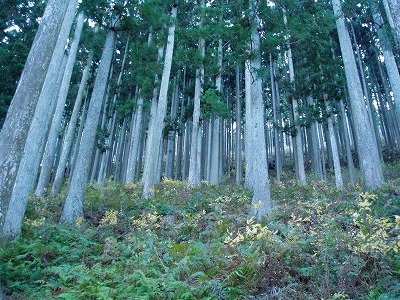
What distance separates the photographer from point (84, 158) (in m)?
9.58

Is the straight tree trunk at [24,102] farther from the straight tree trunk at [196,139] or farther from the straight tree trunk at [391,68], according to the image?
the straight tree trunk at [391,68]

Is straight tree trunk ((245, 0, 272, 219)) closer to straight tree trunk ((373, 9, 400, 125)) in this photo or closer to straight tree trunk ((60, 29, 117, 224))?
straight tree trunk ((60, 29, 117, 224))

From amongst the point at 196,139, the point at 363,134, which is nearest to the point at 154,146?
the point at 196,139

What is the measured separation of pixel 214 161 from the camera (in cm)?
1761

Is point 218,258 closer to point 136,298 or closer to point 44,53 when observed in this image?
point 136,298

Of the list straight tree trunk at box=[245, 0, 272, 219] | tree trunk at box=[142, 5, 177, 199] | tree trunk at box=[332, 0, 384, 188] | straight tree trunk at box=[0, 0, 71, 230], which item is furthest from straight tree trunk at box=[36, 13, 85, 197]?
tree trunk at box=[332, 0, 384, 188]

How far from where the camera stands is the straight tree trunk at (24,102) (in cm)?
469

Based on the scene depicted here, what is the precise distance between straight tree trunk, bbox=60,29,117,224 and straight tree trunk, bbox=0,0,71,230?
12.7ft

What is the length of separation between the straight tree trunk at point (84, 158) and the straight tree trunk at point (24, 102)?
3.89m

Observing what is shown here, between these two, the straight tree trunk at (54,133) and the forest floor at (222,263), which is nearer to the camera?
the forest floor at (222,263)

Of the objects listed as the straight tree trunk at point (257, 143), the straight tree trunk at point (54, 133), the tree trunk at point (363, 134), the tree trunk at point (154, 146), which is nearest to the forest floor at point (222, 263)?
the straight tree trunk at point (257, 143)

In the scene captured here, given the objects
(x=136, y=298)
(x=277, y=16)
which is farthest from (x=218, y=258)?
(x=277, y=16)

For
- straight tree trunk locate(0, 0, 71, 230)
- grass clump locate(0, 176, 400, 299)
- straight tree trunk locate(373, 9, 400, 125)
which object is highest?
straight tree trunk locate(373, 9, 400, 125)

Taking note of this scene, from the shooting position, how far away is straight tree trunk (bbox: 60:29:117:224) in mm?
8953
